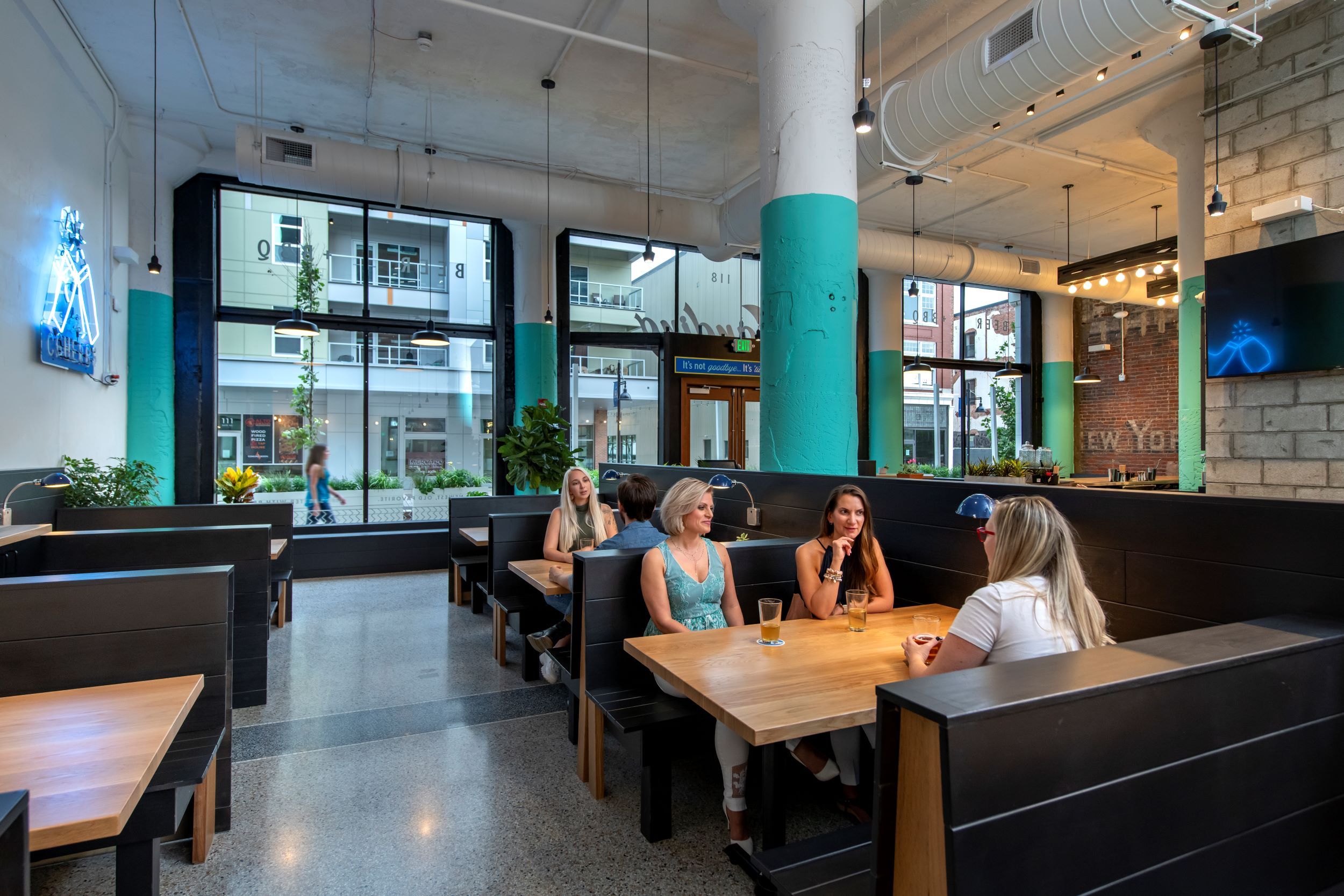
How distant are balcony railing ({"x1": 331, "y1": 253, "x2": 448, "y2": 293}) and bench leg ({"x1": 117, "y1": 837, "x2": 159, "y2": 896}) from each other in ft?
24.6

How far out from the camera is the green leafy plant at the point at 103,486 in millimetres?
5184

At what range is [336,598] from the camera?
21.6ft

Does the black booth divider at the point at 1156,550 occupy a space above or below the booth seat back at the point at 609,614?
above

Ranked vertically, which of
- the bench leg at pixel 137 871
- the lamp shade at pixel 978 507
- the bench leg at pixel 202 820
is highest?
the lamp shade at pixel 978 507

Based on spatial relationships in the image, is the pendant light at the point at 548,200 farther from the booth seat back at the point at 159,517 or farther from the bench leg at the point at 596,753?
the bench leg at the point at 596,753

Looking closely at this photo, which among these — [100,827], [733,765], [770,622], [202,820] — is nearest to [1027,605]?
[770,622]

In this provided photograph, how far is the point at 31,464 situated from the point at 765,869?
566cm

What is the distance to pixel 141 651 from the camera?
2.15 meters

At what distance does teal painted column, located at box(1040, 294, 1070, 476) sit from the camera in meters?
11.7

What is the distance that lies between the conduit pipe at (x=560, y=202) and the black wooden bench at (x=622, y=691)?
13.0 feet

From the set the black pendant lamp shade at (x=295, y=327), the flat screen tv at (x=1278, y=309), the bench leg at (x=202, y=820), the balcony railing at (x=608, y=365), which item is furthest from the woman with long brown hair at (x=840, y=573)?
the balcony railing at (x=608, y=365)

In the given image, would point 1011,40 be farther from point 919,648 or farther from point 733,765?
point 733,765

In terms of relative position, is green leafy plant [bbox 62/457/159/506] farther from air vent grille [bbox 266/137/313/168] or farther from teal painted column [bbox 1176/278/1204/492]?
teal painted column [bbox 1176/278/1204/492]

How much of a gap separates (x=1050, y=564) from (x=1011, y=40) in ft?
12.6
